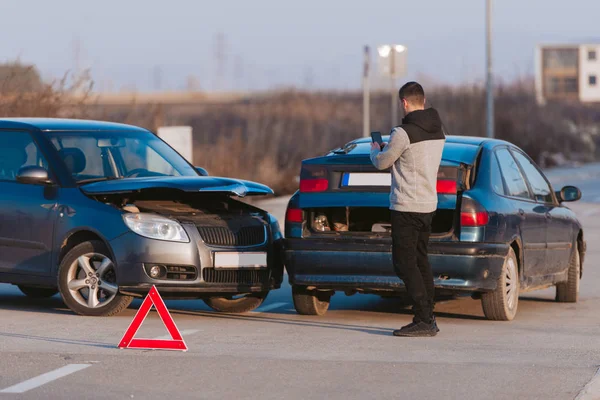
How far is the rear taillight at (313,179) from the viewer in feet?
34.5

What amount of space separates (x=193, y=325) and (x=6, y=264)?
75.0 inches

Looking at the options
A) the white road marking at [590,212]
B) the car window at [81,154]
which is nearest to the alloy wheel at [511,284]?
the car window at [81,154]

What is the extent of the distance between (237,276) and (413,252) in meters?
1.83

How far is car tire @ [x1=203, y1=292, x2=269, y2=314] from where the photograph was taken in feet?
37.5

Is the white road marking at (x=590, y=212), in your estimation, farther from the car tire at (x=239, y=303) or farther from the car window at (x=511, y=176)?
Answer: the car tire at (x=239, y=303)

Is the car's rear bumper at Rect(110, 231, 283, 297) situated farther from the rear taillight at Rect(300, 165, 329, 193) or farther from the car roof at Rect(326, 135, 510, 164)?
the car roof at Rect(326, 135, 510, 164)

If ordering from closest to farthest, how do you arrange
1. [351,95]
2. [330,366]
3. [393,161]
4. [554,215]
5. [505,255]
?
[330,366], [393,161], [505,255], [554,215], [351,95]

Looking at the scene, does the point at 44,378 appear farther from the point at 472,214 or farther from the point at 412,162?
the point at 472,214

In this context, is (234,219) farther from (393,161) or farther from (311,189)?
(393,161)

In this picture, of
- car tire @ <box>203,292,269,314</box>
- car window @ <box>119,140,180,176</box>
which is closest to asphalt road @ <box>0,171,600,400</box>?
car tire @ <box>203,292,269,314</box>

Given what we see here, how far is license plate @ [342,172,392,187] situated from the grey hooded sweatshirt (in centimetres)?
74

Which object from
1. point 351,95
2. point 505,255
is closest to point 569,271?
point 505,255

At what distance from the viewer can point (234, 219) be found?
11.0 meters

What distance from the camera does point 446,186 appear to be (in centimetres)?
1020
